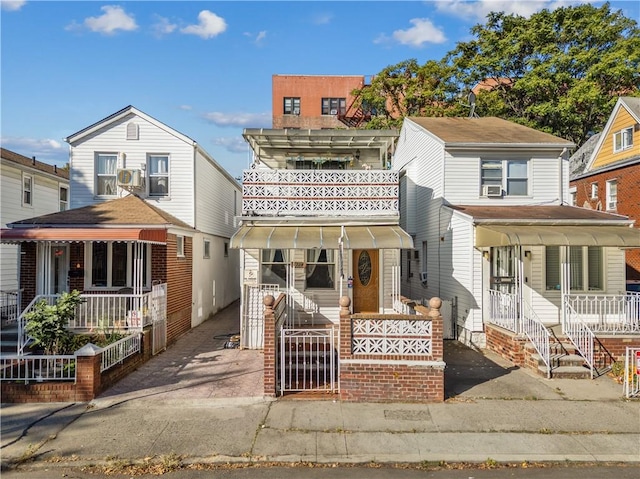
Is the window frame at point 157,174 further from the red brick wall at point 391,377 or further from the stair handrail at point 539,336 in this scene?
the stair handrail at point 539,336

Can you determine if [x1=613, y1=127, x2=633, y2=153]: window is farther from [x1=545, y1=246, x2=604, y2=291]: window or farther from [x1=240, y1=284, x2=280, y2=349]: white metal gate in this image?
[x1=240, y1=284, x2=280, y2=349]: white metal gate

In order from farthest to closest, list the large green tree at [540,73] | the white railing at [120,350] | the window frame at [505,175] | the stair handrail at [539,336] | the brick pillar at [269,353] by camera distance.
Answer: the large green tree at [540,73], the window frame at [505,175], the stair handrail at [539,336], the white railing at [120,350], the brick pillar at [269,353]

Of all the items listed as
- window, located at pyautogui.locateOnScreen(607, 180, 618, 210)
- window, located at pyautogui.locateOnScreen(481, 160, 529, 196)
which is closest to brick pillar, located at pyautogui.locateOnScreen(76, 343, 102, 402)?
window, located at pyautogui.locateOnScreen(481, 160, 529, 196)

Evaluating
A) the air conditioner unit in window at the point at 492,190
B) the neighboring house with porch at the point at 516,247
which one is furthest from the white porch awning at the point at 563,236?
the air conditioner unit in window at the point at 492,190

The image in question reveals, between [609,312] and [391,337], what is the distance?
27.8 feet

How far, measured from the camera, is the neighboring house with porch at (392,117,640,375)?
11.3 meters

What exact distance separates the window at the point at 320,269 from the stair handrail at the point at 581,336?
6452mm

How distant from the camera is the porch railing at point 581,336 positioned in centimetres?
1034

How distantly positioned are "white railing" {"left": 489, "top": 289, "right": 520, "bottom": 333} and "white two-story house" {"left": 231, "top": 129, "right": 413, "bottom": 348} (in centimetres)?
299

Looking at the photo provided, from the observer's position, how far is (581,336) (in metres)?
10.8

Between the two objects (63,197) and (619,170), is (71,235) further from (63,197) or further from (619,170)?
(619,170)

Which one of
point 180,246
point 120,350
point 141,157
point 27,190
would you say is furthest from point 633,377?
point 27,190

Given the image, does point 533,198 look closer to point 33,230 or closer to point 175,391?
point 175,391

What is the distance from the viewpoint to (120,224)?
12.6 metres
